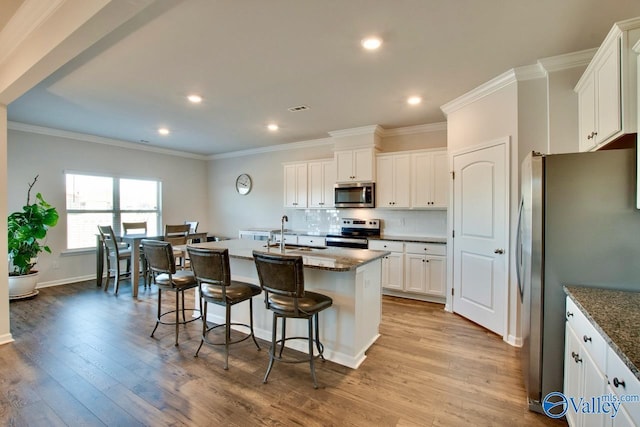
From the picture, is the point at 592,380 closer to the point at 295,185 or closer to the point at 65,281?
the point at 295,185

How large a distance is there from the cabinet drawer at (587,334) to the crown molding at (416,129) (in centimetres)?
349

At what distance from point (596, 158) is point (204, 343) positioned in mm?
3490

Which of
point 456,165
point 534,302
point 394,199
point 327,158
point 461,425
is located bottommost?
point 461,425

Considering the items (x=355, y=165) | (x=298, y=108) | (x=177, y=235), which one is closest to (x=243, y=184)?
(x=177, y=235)

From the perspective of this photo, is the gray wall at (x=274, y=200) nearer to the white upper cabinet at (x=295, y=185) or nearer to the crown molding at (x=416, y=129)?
the crown molding at (x=416, y=129)

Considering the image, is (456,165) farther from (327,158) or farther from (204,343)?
(204,343)

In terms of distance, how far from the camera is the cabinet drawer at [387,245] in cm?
457

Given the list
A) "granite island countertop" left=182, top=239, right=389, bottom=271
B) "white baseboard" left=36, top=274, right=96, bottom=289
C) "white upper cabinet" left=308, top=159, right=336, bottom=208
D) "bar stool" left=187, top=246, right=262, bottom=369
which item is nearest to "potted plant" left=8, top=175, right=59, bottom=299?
"white baseboard" left=36, top=274, right=96, bottom=289

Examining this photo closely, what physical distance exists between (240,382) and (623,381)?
2.26 meters

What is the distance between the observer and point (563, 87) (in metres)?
2.86

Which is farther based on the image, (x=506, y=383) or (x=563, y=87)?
(x=563, y=87)

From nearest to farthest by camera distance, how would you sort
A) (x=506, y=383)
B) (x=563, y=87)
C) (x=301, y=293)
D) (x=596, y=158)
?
(x=596, y=158) → (x=301, y=293) → (x=506, y=383) → (x=563, y=87)

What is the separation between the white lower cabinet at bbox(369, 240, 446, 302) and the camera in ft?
14.0

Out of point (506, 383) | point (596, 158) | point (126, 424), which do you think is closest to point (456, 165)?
point (596, 158)
